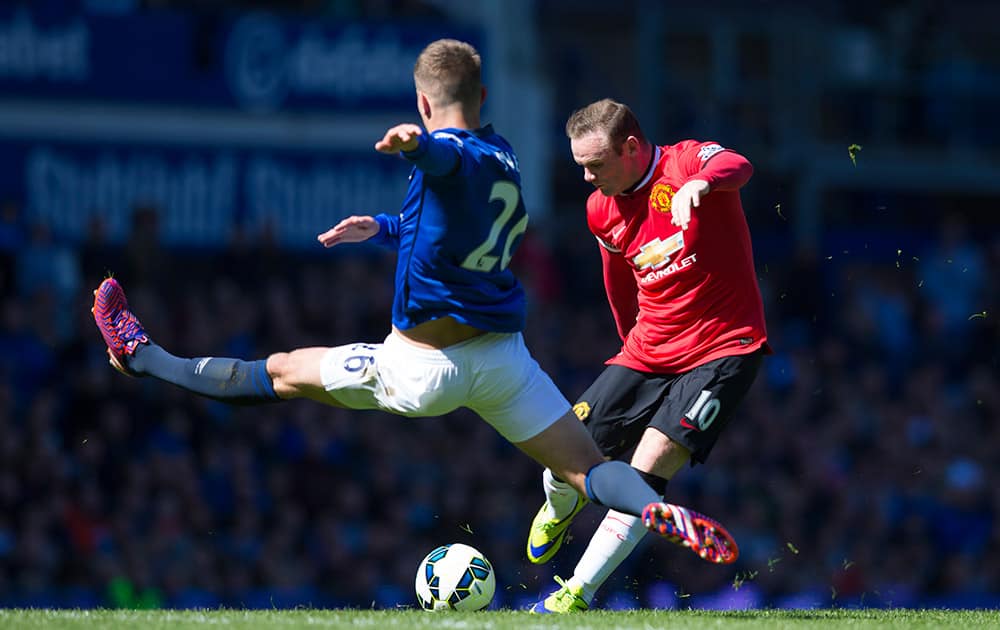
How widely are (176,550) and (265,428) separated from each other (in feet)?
5.27

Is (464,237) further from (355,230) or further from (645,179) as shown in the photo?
(645,179)

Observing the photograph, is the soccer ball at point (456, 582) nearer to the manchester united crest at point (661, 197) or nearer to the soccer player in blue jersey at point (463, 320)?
the soccer player in blue jersey at point (463, 320)

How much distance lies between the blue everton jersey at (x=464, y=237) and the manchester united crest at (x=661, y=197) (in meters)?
1.23

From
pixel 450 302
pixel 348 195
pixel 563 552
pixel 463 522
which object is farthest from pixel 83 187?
pixel 450 302

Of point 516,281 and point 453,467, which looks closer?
point 516,281

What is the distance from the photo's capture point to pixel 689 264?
8016mm

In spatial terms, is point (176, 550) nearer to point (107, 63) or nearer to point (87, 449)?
point (87, 449)

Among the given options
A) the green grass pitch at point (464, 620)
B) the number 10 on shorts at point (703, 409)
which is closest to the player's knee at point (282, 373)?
the green grass pitch at point (464, 620)

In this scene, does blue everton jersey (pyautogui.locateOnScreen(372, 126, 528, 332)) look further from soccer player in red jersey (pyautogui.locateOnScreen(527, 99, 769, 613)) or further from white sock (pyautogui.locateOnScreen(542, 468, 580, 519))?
white sock (pyautogui.locateOnScreen(542, 468, 580, 519))

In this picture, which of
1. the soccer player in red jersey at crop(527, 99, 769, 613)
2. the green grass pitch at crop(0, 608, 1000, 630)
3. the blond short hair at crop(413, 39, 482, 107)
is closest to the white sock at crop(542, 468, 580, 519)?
the soccer player in red jersey at crop(527, 99, 769, 613)

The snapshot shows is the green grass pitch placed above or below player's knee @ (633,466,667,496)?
below

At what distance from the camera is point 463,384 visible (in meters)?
6.87

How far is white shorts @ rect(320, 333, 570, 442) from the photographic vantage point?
6.86 meters

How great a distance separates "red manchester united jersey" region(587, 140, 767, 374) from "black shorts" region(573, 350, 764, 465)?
9 cm
